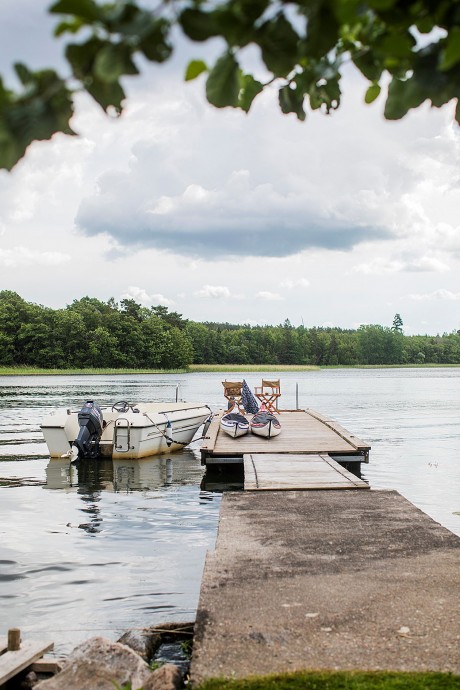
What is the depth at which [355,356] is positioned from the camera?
170 m

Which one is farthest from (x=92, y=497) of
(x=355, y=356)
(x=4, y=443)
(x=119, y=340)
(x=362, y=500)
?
(x=355, y=356)

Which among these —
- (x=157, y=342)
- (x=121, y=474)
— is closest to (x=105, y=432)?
(x=121, y=474)

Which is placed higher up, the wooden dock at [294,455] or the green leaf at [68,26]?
the green leaf at [68,26]

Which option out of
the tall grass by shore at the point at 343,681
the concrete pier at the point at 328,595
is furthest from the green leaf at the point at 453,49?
the concrete pier at the point at 328,595

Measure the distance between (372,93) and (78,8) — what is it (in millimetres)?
1213

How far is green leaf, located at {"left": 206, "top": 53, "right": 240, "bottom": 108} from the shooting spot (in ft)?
5.57

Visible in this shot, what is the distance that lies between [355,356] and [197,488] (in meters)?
159

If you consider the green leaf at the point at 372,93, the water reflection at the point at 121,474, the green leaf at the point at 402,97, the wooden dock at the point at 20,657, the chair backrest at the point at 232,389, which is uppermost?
the green leaf at the point at 372,93

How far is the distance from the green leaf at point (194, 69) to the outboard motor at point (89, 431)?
50.8 ft

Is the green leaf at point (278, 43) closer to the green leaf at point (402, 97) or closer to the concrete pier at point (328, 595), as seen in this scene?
the green leaf at point (402, 97)

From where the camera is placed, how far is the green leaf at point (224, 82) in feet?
5.57

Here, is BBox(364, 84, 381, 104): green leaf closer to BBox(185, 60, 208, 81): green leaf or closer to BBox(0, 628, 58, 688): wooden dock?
BBox(185, 60, 208, 81): green leaf

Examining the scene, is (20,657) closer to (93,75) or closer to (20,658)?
(20,658)

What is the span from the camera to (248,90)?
2.34 meters
